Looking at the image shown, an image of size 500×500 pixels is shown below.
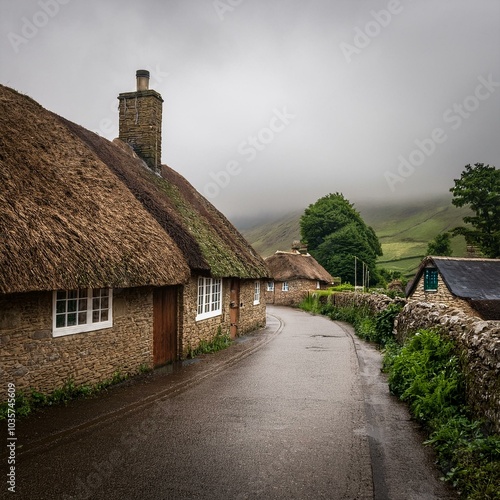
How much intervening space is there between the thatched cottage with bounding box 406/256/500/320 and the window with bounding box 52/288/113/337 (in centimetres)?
1772

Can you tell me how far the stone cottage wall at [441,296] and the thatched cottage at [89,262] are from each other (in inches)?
502

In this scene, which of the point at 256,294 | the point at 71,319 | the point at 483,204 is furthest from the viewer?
the point at 483,204

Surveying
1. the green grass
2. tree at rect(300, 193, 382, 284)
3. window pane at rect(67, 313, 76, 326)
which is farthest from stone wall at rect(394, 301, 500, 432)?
tree at rect(300, 193, 382, 284)

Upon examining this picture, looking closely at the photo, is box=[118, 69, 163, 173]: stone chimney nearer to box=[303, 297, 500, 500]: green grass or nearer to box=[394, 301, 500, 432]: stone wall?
box=[303, 297, 500, 500]: green grass

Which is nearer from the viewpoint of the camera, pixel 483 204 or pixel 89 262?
pixel 89 262

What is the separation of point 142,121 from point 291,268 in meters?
25.5

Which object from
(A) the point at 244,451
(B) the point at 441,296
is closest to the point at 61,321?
(A) the point at 244,451

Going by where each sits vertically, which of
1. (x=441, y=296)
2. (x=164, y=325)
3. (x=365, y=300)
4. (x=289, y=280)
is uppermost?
(x=289, y=280)

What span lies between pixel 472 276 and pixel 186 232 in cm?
1712

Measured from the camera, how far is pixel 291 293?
4028 centimetres

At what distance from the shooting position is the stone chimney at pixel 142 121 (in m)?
16.4

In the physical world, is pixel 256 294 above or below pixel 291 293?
above

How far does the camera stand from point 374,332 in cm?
1656

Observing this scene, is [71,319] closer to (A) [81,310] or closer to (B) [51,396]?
(A) [81,310]
